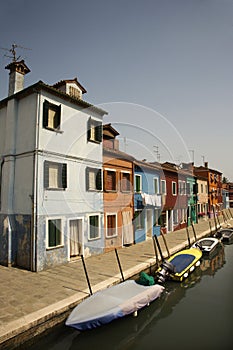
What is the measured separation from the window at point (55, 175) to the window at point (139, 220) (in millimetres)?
8292

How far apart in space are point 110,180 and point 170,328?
415 inches

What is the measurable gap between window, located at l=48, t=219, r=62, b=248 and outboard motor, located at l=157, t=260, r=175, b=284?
5506 mm

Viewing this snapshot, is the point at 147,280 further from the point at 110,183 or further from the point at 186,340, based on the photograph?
the point at 110,183

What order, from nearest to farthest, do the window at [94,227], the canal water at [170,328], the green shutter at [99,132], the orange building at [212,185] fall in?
1. the canal water at [170,328]
2. the window at [94,227]
3. the green shutter at [99,132]
4. the orange building at [212,185]

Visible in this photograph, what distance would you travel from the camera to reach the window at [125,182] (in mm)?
18922

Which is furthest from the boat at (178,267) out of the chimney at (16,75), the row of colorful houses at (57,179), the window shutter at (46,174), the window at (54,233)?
the chimney at (16,75)

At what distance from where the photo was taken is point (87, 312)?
316 inches

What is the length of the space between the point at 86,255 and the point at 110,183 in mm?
5212

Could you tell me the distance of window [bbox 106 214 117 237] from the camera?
1719 cm

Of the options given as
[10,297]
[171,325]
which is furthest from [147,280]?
[10,297]

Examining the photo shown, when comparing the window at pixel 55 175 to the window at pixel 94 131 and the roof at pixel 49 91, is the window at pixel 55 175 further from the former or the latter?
the roof at pixel 49 91

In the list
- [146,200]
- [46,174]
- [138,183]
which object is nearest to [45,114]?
[46,174]

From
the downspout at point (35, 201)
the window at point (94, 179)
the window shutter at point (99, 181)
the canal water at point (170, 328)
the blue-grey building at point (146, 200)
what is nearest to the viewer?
the canal water at point (170, 328)

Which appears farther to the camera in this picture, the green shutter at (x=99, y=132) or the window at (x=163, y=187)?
the window at (x=163, y=187)
